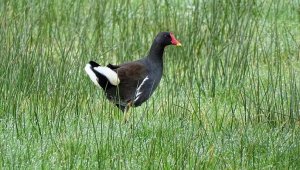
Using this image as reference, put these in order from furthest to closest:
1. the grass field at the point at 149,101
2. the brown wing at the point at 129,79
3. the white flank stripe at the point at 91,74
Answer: the brown wing at the point at 129,79 → the white flank stripe at the point at 91,74 → the grass field at the point at 149,101

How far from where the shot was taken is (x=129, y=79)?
7.17 metres

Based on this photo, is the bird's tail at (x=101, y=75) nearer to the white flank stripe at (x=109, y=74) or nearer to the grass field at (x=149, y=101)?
the white flank stripe at (x=109, y=74)

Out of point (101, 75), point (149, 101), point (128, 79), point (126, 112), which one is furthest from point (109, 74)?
point (149, 101)

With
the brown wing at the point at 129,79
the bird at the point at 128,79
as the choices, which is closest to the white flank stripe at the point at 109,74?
the bird at the point at 128,79

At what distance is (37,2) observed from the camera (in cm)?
946

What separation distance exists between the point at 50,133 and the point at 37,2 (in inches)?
154

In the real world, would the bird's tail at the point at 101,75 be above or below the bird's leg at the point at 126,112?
above

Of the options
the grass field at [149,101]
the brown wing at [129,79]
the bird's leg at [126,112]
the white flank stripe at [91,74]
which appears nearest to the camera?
the grass field at [149,101]

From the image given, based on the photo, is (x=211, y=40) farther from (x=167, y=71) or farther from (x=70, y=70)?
(x=70, y=70)

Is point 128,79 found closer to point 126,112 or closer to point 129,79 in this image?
point 129,79

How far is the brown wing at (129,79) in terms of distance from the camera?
7.15 metres

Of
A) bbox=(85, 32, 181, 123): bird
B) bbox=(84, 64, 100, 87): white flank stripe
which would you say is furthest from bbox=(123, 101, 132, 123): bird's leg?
bbox=(84, 64, 100, 87): white flank stripe

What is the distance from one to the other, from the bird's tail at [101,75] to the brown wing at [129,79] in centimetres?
12

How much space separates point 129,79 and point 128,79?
0.04 ft
